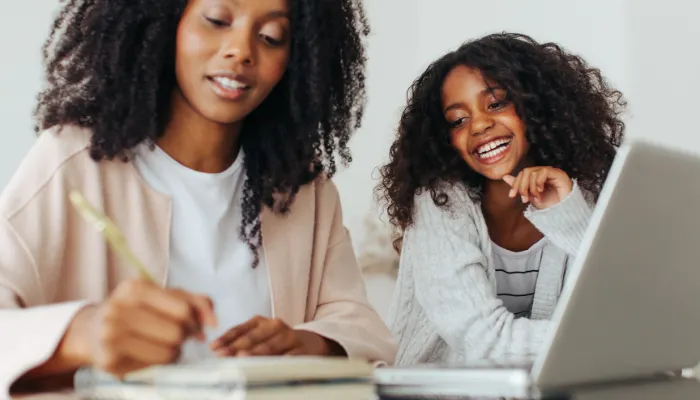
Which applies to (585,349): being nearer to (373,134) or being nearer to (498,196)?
(498,196)

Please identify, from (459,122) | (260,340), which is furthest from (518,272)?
(260,340)

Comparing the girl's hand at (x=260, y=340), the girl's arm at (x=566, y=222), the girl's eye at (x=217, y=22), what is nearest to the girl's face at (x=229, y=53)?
the girl's eye at (x=217, y=22)

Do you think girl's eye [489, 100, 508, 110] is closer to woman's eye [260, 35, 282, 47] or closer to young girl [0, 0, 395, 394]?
young girl [0, 0, 395, 394]

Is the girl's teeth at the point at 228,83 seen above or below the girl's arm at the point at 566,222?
above

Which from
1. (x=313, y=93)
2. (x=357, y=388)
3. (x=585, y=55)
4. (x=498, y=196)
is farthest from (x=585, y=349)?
(x=585, y=55)

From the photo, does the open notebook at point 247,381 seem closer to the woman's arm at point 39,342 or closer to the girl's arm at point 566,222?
the woman's arm at point 39,342

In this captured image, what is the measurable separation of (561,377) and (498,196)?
30.6 inches

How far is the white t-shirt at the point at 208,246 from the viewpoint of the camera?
794 mm

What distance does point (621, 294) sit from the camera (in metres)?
0.58

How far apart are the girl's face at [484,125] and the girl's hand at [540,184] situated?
0.28 ft

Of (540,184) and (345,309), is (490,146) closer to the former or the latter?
(540,184)

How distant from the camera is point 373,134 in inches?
85.6

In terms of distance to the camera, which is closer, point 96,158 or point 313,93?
→ point 96,158

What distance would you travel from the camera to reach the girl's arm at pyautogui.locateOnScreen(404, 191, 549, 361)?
1050 millimetres
